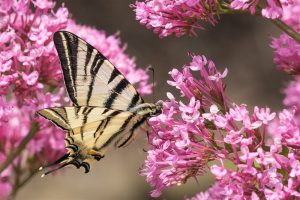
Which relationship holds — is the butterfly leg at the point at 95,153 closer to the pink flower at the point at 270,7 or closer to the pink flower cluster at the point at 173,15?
the pink flower cluster at the point at 173,15

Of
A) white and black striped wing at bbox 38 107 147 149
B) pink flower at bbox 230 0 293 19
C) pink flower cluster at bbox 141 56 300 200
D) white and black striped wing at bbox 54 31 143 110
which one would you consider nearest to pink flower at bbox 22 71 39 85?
white and black striped wing at bbox 54 31 143 110

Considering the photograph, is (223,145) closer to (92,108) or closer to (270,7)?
(270,7)

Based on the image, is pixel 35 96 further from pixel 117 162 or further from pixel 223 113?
pixel 117 162

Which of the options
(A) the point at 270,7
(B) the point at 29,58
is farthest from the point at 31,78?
(A) the point at 270,7

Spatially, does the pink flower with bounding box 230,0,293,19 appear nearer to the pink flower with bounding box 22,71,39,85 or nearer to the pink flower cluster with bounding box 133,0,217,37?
the pink flower cluster with bounding box 133,0,217,37

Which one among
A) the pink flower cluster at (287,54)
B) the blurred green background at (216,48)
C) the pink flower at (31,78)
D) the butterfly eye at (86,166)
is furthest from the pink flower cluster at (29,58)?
the blurred green background at (216,48)
